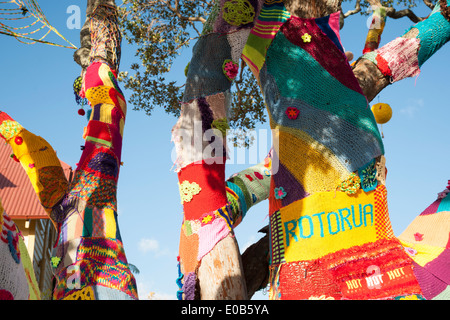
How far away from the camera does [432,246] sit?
12.6 ft

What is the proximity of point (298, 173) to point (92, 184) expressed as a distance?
5.63 ft

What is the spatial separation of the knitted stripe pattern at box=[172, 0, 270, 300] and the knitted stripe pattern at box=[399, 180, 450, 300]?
1.34 meters

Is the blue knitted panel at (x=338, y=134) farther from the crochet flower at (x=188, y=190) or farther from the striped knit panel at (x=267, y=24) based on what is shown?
the crochet flower at (x=188, y=190)

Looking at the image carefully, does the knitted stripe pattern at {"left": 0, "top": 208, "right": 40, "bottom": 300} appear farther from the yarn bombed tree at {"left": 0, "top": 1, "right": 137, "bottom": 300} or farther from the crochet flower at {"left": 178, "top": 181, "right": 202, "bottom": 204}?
the crochet flower at {"left": 178, "top": 181, "right": 202, "bottom": 204}

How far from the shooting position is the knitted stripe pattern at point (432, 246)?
3.22m

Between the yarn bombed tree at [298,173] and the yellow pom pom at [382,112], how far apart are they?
941 millimetres

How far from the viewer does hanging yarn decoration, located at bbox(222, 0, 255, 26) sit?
375cm

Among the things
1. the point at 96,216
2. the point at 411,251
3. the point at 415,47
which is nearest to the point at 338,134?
the point at 411,251

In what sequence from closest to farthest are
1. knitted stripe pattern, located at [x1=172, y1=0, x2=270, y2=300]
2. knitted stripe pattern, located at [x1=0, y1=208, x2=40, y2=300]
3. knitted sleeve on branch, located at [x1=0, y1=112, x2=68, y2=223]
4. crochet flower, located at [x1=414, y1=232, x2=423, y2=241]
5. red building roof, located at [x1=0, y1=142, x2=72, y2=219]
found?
knitted stripe pattern, located at [x1=0, y1=208, x2=40, y2=300] < knitted stripe pattern, located at [x1=172, y1=0, x2=270, y2=300] < knitted sleeve on branch, located at [x1=0, y1=112, x2=68, y2=223] < crochet flower, located at [x1=414, y1=232, x2=423, y2=241] < red building roof, located at [x1=0, y1=142, x2=72, y2=219]

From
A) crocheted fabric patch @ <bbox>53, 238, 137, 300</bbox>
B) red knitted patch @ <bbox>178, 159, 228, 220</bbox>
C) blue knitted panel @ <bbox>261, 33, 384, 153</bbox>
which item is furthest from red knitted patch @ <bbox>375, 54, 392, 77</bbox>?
crocheted fabric patch @ <bbox>53, 238, 137, 300</bbox>

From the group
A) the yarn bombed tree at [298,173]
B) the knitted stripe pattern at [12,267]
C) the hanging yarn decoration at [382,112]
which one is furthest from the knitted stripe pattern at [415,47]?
the knitted stripe pattern at [12,267]

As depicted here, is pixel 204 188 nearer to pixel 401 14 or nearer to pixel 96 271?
pixel 96 271

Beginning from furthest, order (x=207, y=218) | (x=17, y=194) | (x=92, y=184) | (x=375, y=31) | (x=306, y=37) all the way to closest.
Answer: (x=17, y=194)
(x=375, y=31)
(x=92, y=184)
(x=306, y=37)
(x=207, y=218)
